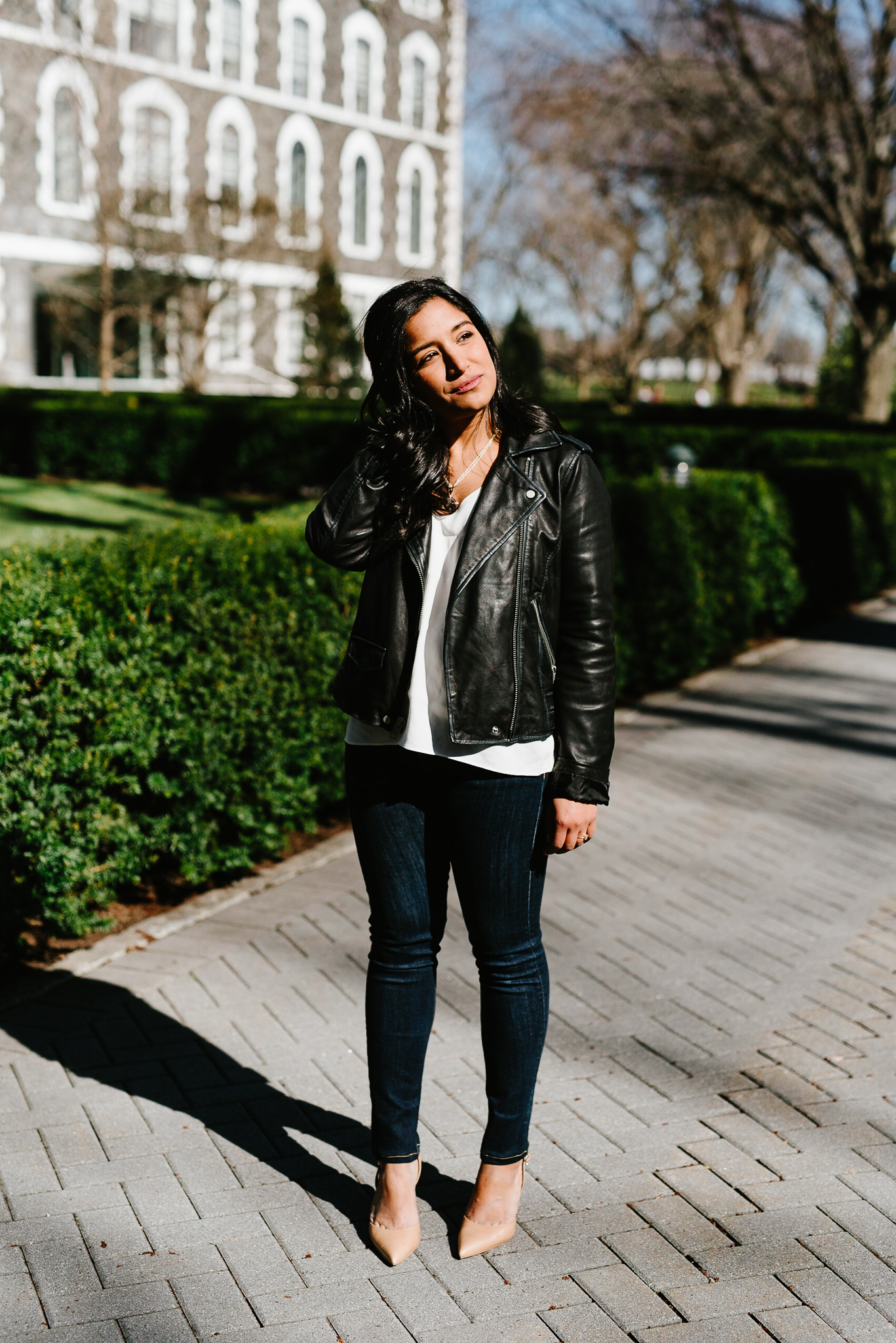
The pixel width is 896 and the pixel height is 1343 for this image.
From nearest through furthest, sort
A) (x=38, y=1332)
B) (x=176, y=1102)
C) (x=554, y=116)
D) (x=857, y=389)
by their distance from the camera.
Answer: (x=38, y=1332), (x=176, y=1102), (x=554, y=116), (x=857, y=389)

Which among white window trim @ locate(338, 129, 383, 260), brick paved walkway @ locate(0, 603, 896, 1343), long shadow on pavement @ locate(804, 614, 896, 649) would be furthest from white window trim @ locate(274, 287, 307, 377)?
brick paved walkway @ locate(0, 603, 896, 1343)

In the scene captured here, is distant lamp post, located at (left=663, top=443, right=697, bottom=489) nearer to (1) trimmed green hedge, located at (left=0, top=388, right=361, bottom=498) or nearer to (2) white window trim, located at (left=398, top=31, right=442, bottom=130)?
(1) trimmed green hedge, located at (left=0, top=388, right=361, bottom=498)

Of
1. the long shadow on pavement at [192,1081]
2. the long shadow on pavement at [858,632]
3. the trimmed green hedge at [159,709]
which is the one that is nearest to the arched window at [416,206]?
the long shadow on pavement at [858,632]

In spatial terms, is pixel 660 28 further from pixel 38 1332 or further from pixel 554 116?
pixel 38 1332

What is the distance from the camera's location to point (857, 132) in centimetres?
1830

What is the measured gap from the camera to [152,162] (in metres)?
30.4

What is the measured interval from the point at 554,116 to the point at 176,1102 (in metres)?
19.3

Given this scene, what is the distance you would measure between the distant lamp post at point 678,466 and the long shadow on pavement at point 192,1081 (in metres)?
5.96

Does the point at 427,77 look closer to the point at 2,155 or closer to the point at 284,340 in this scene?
the point at 284,340

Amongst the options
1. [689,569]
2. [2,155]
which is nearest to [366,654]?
[689,569]

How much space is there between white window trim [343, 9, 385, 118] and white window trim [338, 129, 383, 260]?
2.72 ft

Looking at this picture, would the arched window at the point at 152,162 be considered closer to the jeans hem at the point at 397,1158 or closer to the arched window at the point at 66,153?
the arched window at the point at 66,153

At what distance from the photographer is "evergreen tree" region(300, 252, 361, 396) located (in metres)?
30.3

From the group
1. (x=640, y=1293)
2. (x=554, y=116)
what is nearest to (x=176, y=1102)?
(x=640, y=1293)
